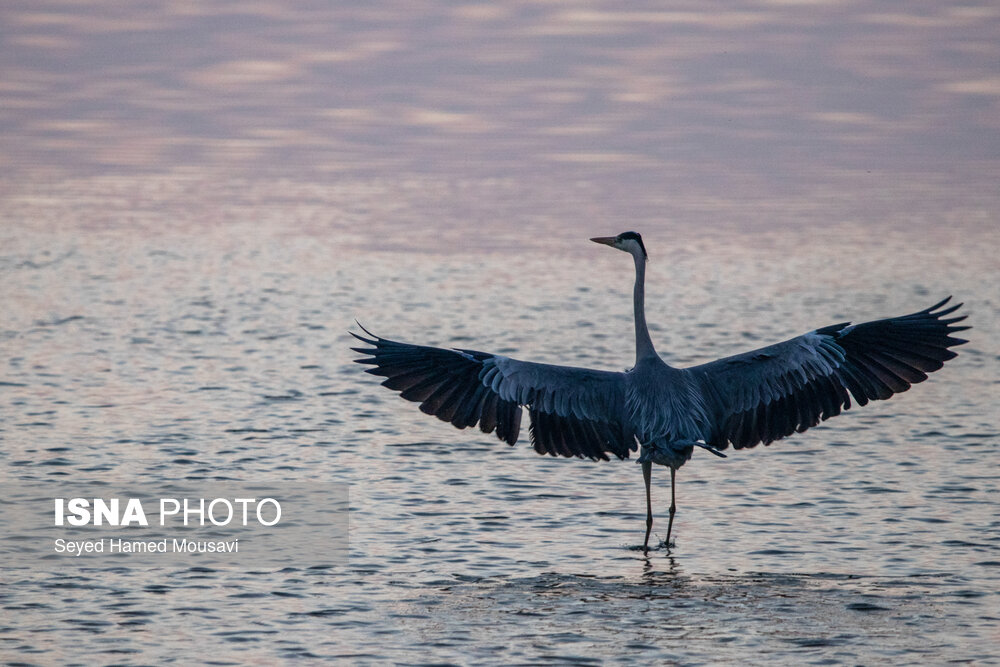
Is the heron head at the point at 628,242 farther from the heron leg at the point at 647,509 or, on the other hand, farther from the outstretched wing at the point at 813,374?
the heron leg at the point at 647,509

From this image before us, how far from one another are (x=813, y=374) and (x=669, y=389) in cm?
120


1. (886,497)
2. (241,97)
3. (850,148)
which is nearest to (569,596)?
(886,497)

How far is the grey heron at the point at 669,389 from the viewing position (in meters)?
11.9

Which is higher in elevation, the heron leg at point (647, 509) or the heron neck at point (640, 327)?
the heron neck at point (640, 327)

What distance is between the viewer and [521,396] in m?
12.1

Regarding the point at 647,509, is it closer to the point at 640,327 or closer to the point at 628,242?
the point at 640,327

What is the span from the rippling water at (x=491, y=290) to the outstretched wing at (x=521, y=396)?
2.40 feet

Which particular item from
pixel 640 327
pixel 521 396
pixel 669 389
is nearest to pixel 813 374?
pixel 669 389

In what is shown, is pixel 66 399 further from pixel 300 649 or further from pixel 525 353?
pixel 300 649

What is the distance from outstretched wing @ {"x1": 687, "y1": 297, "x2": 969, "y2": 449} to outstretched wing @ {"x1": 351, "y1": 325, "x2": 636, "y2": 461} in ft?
2.46

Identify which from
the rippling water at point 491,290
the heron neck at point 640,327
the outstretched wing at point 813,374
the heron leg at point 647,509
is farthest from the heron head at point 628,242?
the rippling water at point 491,290

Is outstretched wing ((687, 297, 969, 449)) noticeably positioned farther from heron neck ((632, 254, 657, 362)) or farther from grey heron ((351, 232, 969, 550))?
heron neck ((632, 254, 657, 362))

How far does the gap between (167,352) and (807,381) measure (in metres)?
8.57

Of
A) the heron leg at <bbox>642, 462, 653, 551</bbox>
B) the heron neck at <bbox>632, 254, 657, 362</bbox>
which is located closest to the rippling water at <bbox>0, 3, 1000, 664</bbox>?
the heron leg at <bbox>642, 462, 653, 551</bbox>
